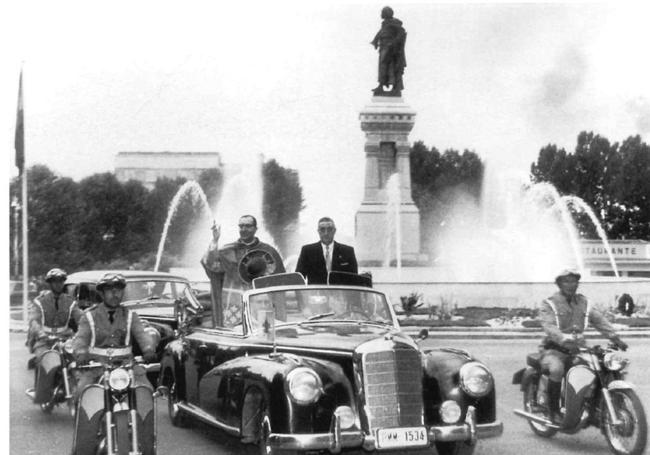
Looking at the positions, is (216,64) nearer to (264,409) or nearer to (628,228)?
(264,409)

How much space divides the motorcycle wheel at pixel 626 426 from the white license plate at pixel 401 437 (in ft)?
6.49

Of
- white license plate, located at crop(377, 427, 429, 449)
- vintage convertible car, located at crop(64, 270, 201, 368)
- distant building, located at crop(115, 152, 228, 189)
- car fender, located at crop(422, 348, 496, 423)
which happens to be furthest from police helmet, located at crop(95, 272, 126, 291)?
distant building, located at crop(115, 152, 228, 189)

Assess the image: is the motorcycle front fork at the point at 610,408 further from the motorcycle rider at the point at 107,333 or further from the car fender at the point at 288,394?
the motorcycle rider at the point at 107,333

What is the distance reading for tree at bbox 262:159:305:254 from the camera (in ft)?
154

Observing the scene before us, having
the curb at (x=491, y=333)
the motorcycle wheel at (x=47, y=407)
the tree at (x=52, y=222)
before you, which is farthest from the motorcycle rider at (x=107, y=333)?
the curb at (x=491, y=333)

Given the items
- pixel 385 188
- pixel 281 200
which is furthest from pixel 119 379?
pixel 281 200

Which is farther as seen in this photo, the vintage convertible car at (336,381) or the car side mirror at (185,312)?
the car side mirror at (185,312)

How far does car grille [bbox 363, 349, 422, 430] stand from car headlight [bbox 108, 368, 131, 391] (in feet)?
5.87

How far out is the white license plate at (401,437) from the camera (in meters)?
6.38

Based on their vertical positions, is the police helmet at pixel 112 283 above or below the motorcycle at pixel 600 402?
above

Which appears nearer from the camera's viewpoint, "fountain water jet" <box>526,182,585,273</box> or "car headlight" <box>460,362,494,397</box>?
"car headlight" <box>460,362,494,397</box>

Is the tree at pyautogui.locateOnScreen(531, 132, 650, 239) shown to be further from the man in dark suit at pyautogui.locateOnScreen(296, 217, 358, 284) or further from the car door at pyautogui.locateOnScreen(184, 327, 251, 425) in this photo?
the car door at pyautogui.locateOnScreen(184, 327, 251, 425)

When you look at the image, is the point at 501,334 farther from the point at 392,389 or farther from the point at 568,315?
the point at 392,389

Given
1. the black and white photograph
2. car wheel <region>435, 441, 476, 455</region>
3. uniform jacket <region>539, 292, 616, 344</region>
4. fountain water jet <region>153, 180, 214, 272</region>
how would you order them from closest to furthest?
the black and white photograph, car wheel <region>435, 441, 476, 455</region>, uniform jacket <region>539, 292, 616, 344</region>, fountain water jet <region>153, 180, 214, 272</region>
